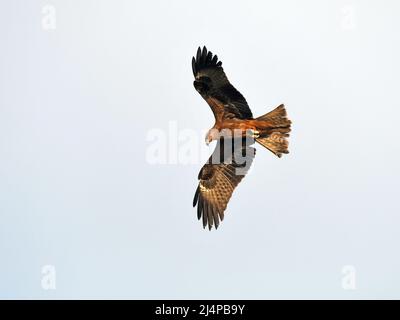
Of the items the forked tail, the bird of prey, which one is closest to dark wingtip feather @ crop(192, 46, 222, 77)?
the bird of prey

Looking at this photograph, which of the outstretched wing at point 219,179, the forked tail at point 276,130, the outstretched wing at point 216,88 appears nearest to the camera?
the forked tail at point 276,130

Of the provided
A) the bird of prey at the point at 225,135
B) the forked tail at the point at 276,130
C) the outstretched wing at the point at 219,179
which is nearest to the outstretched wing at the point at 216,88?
the bird of prey at the point at 225,135

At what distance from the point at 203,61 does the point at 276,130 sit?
1612 mm

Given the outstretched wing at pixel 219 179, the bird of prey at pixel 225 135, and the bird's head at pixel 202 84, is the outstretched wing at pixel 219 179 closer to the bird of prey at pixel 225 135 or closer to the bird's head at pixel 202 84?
the bird of prey at pixel 225 135

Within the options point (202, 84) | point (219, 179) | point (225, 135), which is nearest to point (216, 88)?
point (202, 84)

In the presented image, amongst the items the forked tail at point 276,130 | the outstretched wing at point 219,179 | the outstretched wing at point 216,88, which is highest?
the outstretched wing at point 216,88

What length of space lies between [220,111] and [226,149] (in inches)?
25.8

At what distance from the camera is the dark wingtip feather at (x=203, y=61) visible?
13.6 meters

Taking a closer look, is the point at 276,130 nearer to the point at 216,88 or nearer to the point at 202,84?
the point at 216,88

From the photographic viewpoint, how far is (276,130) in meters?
13.2

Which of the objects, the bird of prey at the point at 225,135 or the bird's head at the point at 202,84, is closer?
the bird of prey at the point at 225,135

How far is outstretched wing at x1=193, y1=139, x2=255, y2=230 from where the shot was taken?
13.9 metres

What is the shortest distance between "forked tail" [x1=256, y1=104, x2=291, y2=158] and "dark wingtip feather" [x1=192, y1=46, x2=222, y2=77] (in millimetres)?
1168
